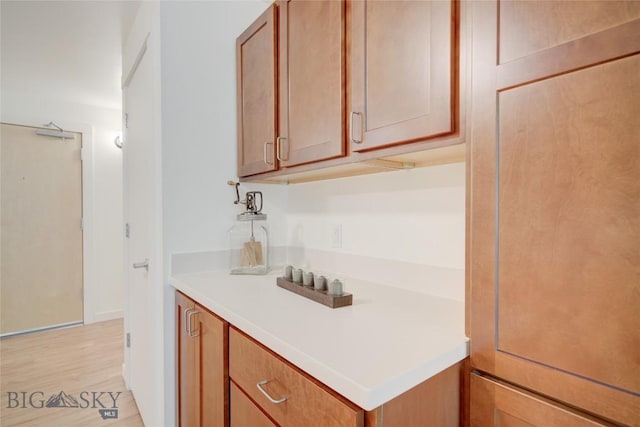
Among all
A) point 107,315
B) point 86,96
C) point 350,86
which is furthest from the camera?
point 107,315

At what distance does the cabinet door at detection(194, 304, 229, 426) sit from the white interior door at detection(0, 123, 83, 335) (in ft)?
9.86

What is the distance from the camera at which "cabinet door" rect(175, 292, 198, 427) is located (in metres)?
1.35

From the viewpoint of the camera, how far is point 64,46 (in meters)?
2.29

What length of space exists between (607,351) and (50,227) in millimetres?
4254

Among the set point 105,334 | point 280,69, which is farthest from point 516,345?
point 105,334

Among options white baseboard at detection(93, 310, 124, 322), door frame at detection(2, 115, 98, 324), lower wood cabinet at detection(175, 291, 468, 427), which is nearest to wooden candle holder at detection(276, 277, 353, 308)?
lower wood cabinet at detection(175, 291, 468, 427)

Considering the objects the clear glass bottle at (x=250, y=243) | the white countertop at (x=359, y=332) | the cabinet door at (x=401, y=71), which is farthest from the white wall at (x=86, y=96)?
the white countertop at (x=359, y=332)

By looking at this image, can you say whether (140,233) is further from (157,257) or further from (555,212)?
(555,212)

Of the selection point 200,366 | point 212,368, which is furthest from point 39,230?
point 212,368

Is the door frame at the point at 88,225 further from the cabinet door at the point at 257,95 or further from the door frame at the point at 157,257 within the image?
the cabinet door at the point at 257,95

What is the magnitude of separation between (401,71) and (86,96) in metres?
3.52

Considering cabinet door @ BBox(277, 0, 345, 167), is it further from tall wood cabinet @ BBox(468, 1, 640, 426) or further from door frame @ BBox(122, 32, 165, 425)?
door frame @ BBox(122, 32, 165, 425)

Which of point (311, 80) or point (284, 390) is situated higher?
point (311, 80)

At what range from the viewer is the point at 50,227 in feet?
10.9
